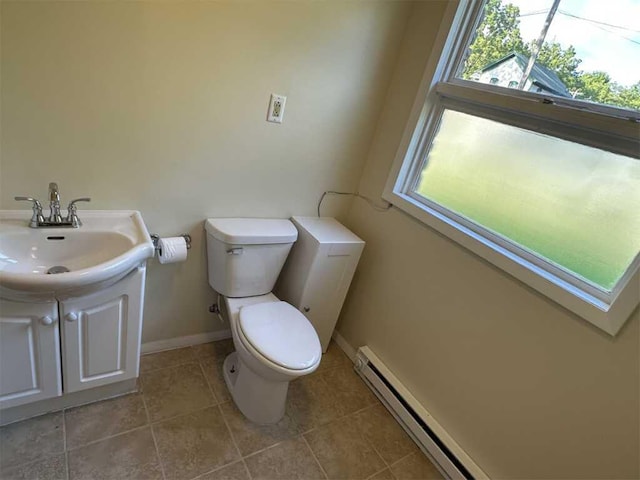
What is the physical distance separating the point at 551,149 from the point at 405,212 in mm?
645

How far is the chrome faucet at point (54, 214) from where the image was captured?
118cm

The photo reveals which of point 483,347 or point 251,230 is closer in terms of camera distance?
point 483,347

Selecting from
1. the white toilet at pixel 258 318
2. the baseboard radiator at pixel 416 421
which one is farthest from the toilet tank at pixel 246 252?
the baseboard radiator at pixel 416 421

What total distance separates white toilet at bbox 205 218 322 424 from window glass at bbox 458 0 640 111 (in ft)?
3.85

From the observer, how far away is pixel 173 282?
1695mm

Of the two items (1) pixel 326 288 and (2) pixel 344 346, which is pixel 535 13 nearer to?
(1) pixel 326 288

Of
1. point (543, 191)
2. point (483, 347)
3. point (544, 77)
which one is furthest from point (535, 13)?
point (483, 347)

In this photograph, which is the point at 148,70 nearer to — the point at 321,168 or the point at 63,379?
the point at 321,168

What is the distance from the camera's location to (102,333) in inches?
51.6

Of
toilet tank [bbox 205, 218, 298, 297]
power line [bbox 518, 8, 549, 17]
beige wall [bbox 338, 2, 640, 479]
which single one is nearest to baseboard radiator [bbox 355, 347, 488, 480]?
beige wall [bbox 338, 2, 640, 479]

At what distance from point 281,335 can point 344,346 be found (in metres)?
0.81

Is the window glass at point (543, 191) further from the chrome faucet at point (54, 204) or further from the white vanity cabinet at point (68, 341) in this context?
the chrome faucet at point (54, 204)

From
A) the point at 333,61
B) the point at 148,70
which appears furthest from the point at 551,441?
the point at 148,70

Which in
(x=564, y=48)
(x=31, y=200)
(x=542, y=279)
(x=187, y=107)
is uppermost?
(x=564, y=48)
